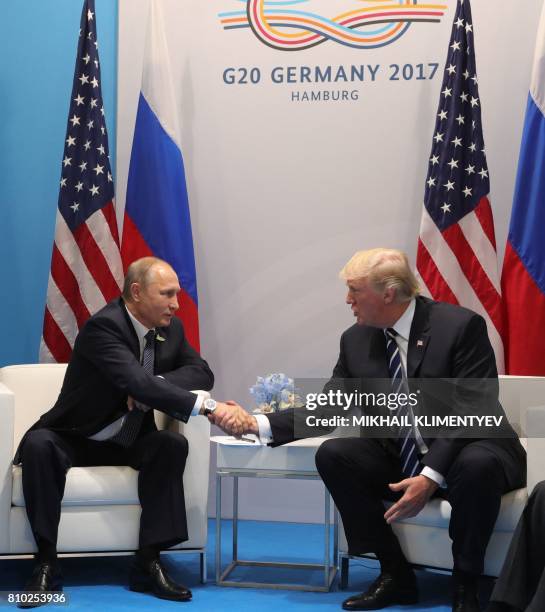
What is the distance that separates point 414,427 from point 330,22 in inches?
109

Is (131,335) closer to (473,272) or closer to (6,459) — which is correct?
(6,459)

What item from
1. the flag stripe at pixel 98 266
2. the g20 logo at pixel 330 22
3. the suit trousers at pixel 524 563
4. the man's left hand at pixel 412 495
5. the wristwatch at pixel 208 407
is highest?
the g20 logo at pixel 330 22

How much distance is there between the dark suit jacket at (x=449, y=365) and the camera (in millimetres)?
3678

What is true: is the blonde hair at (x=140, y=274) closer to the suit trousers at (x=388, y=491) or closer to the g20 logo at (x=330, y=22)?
the suit trousers at (x=388, y=491)

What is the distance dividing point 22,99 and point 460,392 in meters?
3.51

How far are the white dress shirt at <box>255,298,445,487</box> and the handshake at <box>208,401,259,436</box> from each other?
0.11ft

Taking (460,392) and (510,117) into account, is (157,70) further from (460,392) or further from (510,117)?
(460,392)

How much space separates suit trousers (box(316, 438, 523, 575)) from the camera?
3514mm

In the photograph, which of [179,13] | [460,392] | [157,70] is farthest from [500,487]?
[179,13]

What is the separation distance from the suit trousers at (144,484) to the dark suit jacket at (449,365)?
33.9 inches

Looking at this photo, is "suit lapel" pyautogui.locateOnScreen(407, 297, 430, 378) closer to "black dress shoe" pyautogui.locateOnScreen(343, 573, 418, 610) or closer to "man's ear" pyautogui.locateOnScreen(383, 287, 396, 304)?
"man's ear" pyautogui.locateOnScreen(383, 287, 396, 304)

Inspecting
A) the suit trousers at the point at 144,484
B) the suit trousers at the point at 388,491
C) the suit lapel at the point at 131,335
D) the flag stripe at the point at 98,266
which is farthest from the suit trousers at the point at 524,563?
the flag stripe at the point at 98,266

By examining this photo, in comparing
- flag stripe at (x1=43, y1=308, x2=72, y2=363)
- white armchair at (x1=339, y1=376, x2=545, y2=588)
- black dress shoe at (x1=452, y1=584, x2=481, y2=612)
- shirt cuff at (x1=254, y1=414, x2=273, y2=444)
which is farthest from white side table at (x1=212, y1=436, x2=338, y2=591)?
flag stripe at (x1=43, y1=308, x2=72, y2=363)

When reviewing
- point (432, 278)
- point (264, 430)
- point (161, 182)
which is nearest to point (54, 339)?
point (161, 182)
